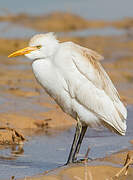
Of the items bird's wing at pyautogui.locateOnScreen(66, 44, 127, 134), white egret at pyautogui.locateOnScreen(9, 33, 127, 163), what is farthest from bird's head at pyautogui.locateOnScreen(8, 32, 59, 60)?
bird's wing at pyautogui.locateOnScreen(66, 44, 127, 134)

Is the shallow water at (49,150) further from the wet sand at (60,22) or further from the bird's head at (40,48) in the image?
the wet sand at (60,22)

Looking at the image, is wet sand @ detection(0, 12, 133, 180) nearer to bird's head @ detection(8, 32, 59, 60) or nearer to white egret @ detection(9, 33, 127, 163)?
white egret @ detection(9, 33, 127, 163)

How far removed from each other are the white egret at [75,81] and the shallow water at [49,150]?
16.3 inches

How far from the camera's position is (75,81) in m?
6.42

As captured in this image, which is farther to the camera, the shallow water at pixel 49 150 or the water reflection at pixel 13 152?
the water reflection at pixel 13 152

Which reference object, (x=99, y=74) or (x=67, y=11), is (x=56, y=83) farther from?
(x=67, y=11)

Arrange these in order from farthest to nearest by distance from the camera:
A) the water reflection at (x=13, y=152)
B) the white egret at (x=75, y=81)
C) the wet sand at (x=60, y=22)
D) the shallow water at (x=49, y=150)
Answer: the wet sand at (x=60, y=22), the water reflection at (x=13, y=152), the white egret at (x=75, y=81), the shallow water at (x=49, y=150)

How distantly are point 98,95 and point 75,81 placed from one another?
1.11 ft

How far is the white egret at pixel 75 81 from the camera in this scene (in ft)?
20.8

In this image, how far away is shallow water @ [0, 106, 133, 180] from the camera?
20.3ft

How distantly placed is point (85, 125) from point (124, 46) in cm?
1310

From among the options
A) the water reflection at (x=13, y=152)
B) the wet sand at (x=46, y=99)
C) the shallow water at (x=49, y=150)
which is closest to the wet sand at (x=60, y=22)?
the wet sand at (x=46, y=99)

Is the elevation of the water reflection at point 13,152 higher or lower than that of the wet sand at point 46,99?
higher

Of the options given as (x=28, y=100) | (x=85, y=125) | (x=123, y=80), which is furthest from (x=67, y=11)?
(x=85, y=125)
